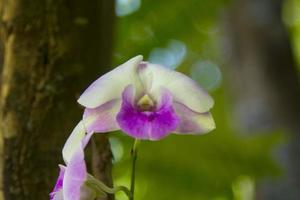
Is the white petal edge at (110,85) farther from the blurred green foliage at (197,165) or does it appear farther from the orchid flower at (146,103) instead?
the blurred green foliage at (197,165)

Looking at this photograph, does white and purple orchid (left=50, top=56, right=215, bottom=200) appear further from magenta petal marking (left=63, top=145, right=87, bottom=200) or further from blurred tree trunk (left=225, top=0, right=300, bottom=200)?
blurred tree trunk (left=225, top=0, right=300, bottom=200)

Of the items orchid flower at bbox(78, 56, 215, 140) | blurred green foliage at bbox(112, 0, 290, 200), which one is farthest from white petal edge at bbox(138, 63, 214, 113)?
blurred green foliage at bbox(112, 0, 290, 200)

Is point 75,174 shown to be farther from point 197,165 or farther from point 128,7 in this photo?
point 128,7

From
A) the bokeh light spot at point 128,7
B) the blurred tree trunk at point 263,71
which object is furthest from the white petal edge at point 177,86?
the blurred tree trunk at point 263,71

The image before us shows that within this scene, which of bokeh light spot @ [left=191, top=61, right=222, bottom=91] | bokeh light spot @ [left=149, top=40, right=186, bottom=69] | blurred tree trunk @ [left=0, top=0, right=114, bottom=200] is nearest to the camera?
blurred tree trunk @ [left=0, top=0, right=114, bottom=200]

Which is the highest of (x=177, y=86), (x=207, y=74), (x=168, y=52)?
(x=177, y=86)

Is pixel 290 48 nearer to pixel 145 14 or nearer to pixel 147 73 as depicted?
pixel 145 14

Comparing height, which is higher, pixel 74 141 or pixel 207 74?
pixel 74 141

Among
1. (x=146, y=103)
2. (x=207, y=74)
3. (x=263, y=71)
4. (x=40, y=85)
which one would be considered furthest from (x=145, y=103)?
(x=207, y=74)
